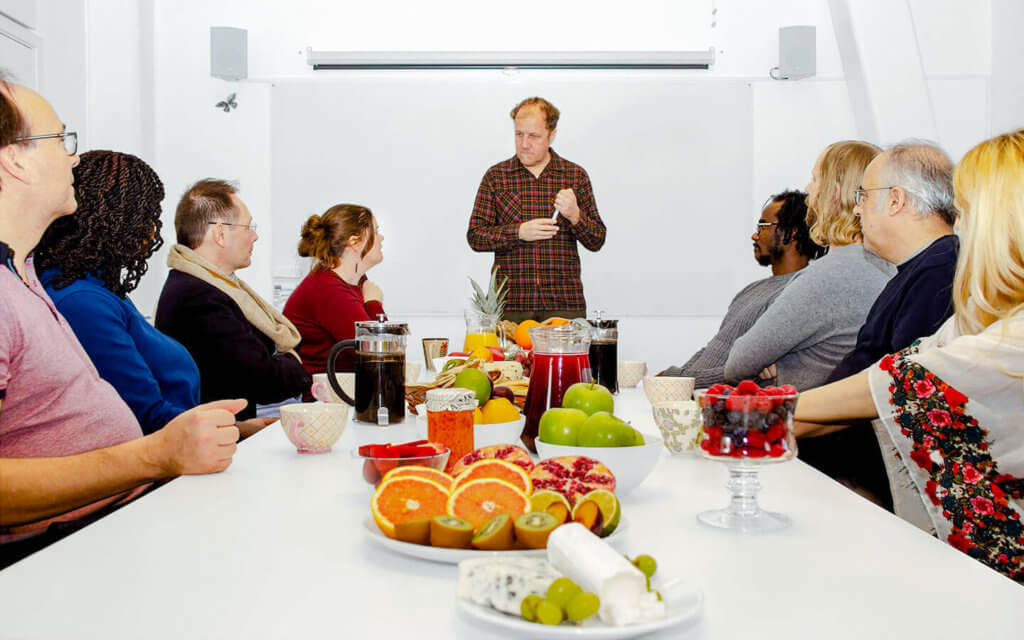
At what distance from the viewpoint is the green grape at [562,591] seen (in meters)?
0.59

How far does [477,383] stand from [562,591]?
0.82 metres

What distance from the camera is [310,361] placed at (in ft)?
10.0

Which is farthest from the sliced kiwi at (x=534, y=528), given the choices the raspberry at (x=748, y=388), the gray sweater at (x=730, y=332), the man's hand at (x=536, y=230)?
the man's hand at (x=536, y=230)

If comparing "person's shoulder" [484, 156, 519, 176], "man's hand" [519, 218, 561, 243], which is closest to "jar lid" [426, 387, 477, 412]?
"man's hand" [519, 218, 561, 243]

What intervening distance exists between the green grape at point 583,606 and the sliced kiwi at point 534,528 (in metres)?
0.13

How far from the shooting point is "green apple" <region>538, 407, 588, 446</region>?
3.39ft

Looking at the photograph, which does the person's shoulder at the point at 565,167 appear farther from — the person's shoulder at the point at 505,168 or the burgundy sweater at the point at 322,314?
the burgundy sweater at the point at 322,314

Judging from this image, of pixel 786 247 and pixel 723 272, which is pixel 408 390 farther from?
pixel 723 272

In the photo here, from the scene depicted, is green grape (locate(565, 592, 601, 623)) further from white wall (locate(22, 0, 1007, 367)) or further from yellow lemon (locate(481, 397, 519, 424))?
white wall (locate(22, 0, 1007, 367))

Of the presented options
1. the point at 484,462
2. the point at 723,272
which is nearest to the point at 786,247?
the point at 484,462

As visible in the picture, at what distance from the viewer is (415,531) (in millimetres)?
777

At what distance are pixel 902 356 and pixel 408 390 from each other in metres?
0.92

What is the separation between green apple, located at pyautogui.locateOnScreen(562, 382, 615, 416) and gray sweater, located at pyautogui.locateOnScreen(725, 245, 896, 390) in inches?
44.4

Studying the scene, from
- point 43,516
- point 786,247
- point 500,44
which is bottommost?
point 43,516
